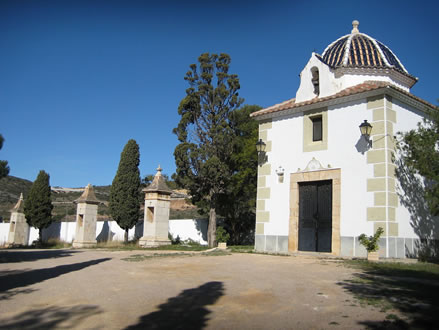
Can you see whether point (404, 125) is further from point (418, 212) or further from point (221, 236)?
point (221, 236)

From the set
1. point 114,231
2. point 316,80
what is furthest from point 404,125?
point 114,231

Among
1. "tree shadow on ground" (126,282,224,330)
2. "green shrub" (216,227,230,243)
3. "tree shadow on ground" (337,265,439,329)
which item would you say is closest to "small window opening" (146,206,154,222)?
"green shrub" (216,227,230,243)

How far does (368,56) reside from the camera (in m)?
14.6

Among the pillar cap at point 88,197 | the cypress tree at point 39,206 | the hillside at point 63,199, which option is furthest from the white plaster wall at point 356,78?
the hillside at point 63,199

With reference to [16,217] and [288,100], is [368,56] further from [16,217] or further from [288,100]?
[16,217]

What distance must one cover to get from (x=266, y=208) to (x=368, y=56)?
6.80m

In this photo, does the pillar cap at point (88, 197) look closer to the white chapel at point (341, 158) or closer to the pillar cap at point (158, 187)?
the pillar cap at point (158, 187)

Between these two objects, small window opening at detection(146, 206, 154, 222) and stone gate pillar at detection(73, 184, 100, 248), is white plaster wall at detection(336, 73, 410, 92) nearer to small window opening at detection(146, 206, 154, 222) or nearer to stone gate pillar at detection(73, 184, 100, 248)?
small window opening at detection(146, 206, 154, 222)

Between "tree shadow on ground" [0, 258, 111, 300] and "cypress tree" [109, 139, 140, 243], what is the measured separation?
41.3 feet

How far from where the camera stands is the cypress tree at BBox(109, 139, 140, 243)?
859 inches

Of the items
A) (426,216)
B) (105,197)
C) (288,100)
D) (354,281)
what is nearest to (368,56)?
(288,100)

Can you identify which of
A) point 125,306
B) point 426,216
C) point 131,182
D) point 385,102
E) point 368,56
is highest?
point 368,56

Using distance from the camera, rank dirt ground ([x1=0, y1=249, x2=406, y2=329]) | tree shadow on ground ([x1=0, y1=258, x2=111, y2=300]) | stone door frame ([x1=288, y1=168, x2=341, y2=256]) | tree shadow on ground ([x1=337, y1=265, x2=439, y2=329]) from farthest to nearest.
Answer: stone door frame ([x1=288, y1=168, x2=341, y2=256]) → tree shadow on ground ([x1=0, y1=258, x2=111, y2=300]) → dirt ground ([x1=0, y1=249, x2=406, y2=329]) → tree shadow on ground ([x1=337, y1=265, x2=439, y2=329])

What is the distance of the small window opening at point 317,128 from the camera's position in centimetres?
1362
